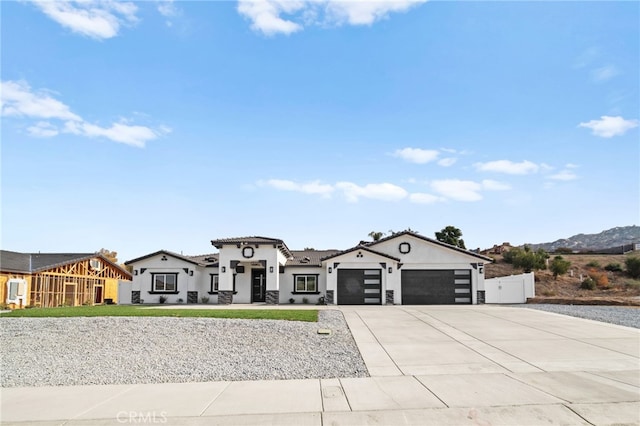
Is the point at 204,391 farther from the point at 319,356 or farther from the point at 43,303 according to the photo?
the point at 43,303

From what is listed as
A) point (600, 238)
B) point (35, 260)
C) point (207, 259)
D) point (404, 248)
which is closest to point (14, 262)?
point (35, 260)

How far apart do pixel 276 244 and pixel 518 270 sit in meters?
26.9

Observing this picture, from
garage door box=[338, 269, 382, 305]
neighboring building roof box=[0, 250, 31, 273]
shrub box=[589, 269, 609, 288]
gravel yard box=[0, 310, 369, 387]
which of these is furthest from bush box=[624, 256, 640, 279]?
neighboring building roof box=[0, 250, 31, 273]

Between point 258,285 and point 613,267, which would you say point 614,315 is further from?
point 613,267

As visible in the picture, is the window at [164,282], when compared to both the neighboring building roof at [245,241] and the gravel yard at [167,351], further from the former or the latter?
the gravel yard at [167,351]

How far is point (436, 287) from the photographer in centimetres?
2984

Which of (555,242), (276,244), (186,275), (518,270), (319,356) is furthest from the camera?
(555,242)

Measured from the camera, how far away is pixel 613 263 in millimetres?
47156

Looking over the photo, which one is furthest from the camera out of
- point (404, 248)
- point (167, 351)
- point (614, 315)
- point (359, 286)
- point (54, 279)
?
point (54, 279)

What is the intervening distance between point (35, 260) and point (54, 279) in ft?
8.10

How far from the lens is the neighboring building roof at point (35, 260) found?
3073 cm

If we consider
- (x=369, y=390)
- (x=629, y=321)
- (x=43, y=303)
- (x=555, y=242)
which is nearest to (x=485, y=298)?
(x=629, y=321)

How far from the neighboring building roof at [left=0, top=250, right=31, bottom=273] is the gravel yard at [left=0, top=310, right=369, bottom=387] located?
16.1 m

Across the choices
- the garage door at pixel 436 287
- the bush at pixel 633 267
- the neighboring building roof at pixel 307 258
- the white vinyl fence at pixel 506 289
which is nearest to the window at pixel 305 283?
the neighboring building roof at pixel 307 258
